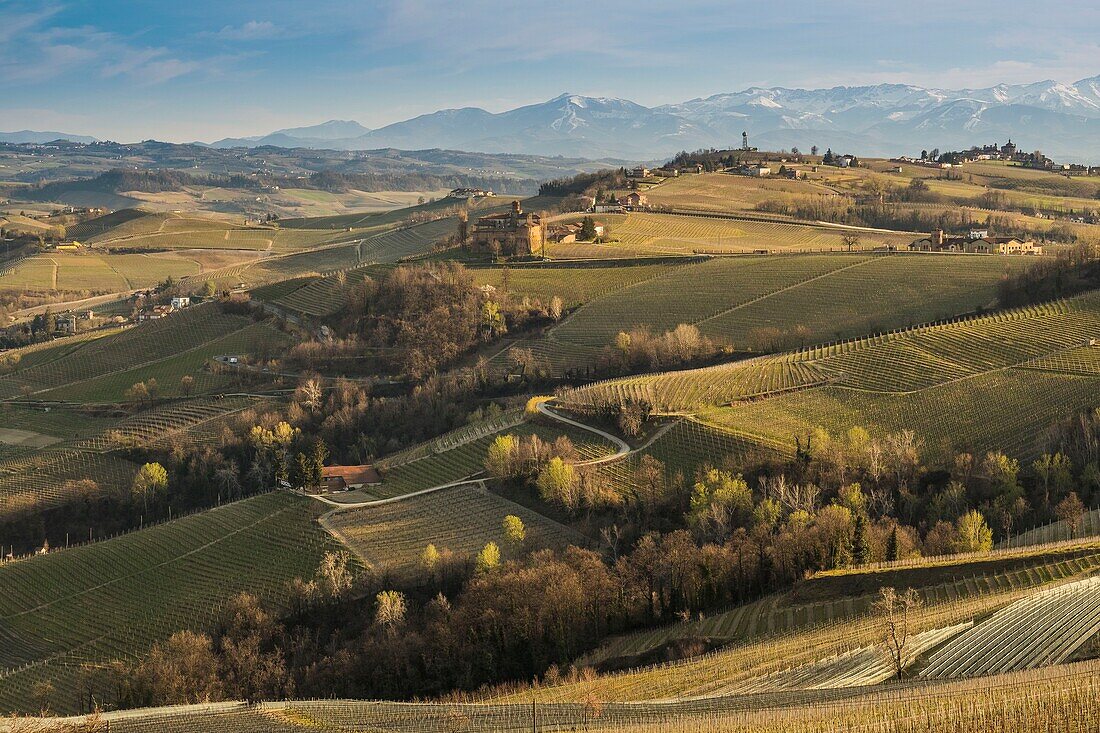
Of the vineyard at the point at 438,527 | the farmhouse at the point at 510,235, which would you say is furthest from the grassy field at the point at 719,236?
the vineyard at the point at 438,527

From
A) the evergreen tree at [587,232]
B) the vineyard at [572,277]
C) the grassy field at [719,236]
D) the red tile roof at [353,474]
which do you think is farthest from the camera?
the evergreen tree at [587,232]

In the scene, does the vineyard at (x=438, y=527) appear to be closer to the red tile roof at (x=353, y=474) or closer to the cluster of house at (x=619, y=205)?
the red tile roof at (x=353, y=474)

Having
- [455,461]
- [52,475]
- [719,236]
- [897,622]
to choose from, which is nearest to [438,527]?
[455,461]

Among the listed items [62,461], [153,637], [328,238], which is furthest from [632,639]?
[328,238]

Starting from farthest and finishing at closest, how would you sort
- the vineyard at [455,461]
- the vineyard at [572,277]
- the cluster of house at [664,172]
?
the cluster of house at [664,172], the vineyard at [572,277], the vineyard at [455,461]

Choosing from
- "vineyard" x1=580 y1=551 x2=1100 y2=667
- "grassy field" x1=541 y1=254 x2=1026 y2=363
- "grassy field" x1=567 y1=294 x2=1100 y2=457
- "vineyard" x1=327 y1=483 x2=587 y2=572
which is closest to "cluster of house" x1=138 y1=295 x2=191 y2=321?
"grassy field" x1=541 y1=254 x2=1026 y2=363

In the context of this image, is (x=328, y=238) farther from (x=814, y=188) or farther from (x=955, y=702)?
(x=955, y=702)

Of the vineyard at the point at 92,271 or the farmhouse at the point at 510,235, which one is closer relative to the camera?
the farmhouse at the point at 510,235
